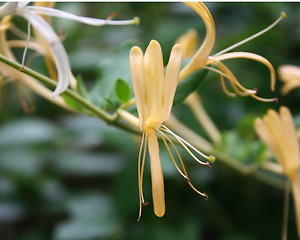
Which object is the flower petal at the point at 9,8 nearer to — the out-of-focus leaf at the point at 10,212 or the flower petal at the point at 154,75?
the flower petal at the point at 154,75

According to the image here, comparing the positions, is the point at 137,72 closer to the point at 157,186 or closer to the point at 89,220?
the point at 157,186

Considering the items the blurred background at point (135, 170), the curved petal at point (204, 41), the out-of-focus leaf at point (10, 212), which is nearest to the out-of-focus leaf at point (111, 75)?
the curved petal at point (204, 41)

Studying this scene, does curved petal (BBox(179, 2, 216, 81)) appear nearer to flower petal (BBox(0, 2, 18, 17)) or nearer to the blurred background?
flower petal (BBox(0, 2, 18, 17))

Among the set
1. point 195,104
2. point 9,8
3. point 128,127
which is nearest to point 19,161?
point 195,104

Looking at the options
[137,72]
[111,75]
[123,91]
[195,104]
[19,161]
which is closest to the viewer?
[137,72]

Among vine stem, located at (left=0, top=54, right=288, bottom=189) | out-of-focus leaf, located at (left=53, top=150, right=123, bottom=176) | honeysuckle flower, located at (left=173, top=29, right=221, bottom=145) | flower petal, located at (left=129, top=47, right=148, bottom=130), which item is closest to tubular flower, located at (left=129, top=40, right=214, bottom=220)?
flower petal, located at (left=129, top=47, right=148, bottom=130)

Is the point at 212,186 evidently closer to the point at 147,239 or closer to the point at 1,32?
the point at 147,239

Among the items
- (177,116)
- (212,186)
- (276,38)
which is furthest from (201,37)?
(212,186)
